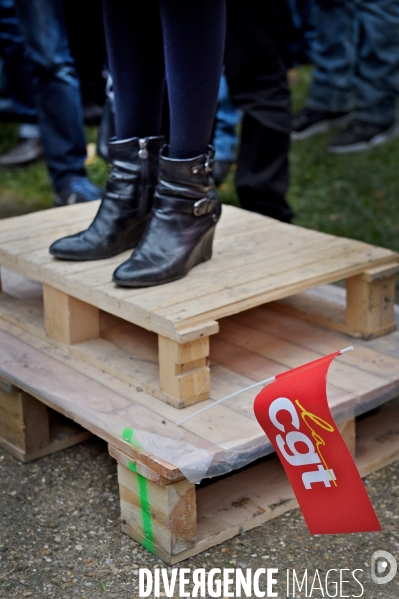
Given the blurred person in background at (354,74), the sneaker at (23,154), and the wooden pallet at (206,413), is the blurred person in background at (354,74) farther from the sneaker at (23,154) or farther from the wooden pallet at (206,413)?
the wooden pallet at (206,413)

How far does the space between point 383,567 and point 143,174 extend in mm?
921

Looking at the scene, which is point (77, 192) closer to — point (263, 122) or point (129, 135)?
point (263, 122)

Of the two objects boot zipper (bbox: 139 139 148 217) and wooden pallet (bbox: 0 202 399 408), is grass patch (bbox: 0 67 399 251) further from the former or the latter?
boot zipper (bbox: 139 139 148 217)

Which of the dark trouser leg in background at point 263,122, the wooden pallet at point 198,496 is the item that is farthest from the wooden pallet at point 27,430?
the dark trouser leg in background at point 263,122

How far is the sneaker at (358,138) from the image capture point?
12.7 ft

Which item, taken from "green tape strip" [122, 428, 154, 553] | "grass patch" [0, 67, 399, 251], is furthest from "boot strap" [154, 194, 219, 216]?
"grass patch" [0, 67, 399, 251]

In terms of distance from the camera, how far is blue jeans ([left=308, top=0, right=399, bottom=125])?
3811mm

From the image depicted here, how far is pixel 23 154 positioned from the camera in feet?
12.7

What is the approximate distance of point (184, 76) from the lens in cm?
160

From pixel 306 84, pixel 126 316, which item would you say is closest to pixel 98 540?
pixel 126 316

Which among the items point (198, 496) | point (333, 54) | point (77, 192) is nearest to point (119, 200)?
point (198, 496)

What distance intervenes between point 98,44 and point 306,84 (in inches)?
82.6

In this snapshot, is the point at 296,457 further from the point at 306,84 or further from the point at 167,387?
the point at 306,84

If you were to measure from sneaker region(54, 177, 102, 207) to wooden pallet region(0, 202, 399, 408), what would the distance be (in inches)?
34.9
